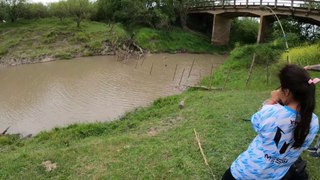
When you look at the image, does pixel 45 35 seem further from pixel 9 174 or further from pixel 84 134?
pixel 9 174

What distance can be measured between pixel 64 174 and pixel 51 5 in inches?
1280

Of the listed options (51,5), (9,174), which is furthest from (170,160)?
(51,5)

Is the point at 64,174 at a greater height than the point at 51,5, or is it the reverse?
the point at 51,5

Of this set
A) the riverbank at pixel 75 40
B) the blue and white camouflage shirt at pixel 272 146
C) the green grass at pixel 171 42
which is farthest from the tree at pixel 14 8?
the blue and white camouflage shirt at pixel 272 146

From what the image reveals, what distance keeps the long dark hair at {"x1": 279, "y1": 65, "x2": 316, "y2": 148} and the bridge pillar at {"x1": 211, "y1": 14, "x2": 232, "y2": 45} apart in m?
29.6

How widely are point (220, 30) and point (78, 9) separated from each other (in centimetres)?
1441

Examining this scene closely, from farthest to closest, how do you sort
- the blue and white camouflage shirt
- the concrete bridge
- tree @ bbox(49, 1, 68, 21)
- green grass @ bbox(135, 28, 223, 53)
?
1. tree @ bbox(49, 1, 68, 21)
2. green grass @ bbox(135, 28, 223, 53)
3. the concrete bridge
4. the blue and white camouflage shirt

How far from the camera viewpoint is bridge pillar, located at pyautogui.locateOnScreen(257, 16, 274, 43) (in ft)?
84.1

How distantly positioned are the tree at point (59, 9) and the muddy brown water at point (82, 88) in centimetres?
1022

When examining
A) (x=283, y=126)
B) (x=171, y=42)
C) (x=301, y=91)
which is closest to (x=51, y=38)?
(x=171, y=42)

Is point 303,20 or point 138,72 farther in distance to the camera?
point 303,20

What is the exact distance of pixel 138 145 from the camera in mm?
7031

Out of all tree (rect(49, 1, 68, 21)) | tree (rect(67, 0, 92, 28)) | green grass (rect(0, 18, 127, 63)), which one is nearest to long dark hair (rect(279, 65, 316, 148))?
green grass (rect(0, 18, 127, 63))

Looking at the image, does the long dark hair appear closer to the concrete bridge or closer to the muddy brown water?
the muddy brown water
